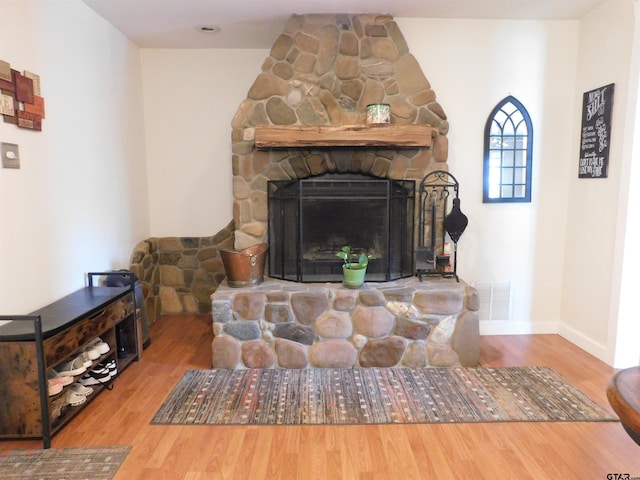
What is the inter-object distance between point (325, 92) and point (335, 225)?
103 centimetres

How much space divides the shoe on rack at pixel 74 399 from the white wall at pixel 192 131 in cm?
197

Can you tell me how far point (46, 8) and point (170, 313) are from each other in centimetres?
262

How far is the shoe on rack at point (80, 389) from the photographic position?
7.71ft

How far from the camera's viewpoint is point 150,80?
12.8 feet

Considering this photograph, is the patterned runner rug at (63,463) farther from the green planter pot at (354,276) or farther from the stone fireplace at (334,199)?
the green planter pot at (354,276)

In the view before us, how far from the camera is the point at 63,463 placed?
75.9 inches

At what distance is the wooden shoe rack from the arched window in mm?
3005

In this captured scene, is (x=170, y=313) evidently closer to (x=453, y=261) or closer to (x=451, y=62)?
(x=453, y=261)

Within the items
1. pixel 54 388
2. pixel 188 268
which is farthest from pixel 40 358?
pixel 188 268

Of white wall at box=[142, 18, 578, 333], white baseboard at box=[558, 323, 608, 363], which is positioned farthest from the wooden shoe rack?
white baseboard at box=[558, 323, 608, 363]

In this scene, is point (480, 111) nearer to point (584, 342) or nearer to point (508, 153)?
point (508, 153)

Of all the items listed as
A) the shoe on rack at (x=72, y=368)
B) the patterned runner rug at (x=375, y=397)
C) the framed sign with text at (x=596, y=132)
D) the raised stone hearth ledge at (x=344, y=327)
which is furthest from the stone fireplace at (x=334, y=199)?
the framed sign with text at (x=596, y=132)

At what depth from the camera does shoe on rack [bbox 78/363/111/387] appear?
2.49 metres

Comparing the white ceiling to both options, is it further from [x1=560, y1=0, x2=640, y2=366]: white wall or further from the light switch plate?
the light switch plate
